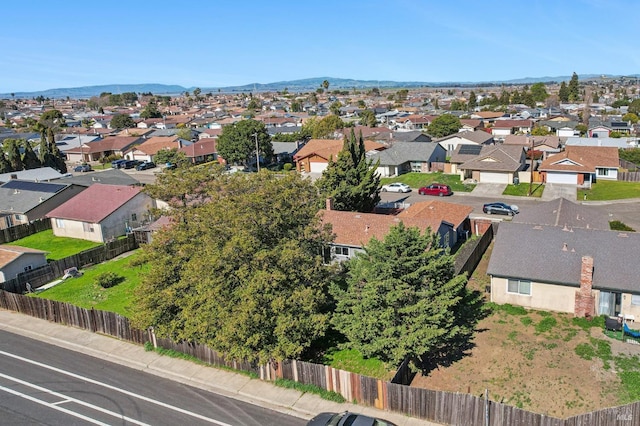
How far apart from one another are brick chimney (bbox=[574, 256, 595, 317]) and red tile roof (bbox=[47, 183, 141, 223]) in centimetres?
4170

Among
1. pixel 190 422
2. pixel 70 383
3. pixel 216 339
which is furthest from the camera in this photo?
pixel 70 383

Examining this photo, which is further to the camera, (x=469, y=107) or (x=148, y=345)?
(x=469, y=107)

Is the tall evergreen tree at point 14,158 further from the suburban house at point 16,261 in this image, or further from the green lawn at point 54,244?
the suburban house at point 16,261

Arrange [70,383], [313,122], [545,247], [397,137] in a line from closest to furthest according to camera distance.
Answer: [70,383]
[545,247]
[397,137]
[313,122]

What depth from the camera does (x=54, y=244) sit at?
50.2m

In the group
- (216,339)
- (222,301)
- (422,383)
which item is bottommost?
(422,383)

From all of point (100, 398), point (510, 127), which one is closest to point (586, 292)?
point (100, 398)

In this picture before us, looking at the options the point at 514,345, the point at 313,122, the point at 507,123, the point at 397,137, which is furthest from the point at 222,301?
the point at 507,123

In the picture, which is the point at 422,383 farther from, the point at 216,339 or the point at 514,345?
the point at 216,339

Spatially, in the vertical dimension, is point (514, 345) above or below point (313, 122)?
below

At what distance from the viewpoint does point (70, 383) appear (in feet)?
82.2

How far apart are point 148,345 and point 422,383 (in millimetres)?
15111

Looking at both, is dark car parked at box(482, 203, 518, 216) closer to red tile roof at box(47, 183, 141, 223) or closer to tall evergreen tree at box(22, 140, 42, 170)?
red tile roof at box(47, 183, 141, 223)

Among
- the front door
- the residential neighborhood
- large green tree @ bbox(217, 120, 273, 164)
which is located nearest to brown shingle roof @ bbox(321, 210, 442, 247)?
the residential neighborhood
